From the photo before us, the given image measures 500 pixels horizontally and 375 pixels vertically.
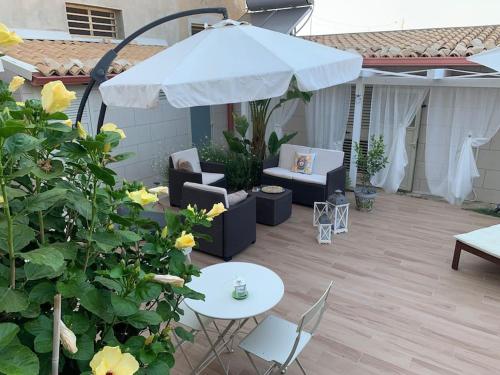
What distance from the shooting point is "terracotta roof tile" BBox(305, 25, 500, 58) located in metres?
7.43

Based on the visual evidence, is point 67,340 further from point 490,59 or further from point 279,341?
point 490,59

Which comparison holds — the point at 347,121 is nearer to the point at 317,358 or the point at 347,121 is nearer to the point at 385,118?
the point at 385,118

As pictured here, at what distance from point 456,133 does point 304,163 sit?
122 inches

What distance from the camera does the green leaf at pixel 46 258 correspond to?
2.87 ft

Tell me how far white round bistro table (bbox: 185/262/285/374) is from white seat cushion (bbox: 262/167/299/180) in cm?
422

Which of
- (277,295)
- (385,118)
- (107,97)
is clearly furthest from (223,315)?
(385,118)

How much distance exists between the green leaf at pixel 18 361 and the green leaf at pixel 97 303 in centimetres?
18

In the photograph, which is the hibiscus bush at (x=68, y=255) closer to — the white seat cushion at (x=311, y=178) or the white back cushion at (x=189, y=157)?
the white seat cushion at (x=311, y=178)

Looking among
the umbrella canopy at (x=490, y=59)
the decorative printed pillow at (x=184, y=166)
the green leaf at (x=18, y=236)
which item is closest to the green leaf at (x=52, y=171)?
the green leaf at (x=18, y=236)

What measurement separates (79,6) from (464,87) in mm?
8432

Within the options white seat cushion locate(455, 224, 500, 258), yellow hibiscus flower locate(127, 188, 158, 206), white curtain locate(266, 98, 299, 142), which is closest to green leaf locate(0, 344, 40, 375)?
yellow hibiscus flower locate(127, 188, 158, 206)

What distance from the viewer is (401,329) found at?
4.12 meters

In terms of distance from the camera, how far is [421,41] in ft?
28.6

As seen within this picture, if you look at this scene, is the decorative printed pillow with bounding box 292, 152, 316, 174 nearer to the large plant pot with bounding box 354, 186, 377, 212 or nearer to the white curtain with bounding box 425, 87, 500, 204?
the large plant pot with bounding box 354, 186, 377, 212
